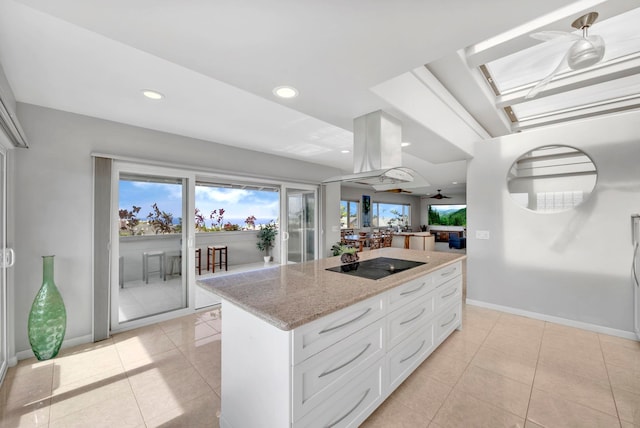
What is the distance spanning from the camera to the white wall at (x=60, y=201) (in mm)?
2371

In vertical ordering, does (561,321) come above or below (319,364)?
below

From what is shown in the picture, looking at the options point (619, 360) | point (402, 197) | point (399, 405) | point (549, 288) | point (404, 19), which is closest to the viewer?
point (404, 19)

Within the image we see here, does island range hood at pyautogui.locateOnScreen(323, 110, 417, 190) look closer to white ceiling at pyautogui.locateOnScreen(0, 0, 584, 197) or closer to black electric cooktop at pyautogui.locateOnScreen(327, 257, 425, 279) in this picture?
white ceiling at pyautogui.locateOnScreen(0, 0, 584, 197)

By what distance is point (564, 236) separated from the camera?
3.01 m

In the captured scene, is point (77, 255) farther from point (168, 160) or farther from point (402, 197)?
point (402, 197)

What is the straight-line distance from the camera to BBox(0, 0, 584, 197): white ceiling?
46.5 inches

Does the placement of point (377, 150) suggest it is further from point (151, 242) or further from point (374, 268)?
point (151, 242)

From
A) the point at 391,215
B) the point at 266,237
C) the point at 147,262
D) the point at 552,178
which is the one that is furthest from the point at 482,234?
the point at 391,215

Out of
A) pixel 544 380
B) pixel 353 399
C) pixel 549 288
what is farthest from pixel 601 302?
pixel 353 399

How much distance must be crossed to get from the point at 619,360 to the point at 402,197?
1002 cm

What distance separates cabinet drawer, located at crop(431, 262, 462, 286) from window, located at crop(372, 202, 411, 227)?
26.0 ft

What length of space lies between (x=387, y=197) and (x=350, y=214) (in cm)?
242

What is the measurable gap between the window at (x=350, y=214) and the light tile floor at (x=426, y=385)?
673 cm

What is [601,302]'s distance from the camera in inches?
110
